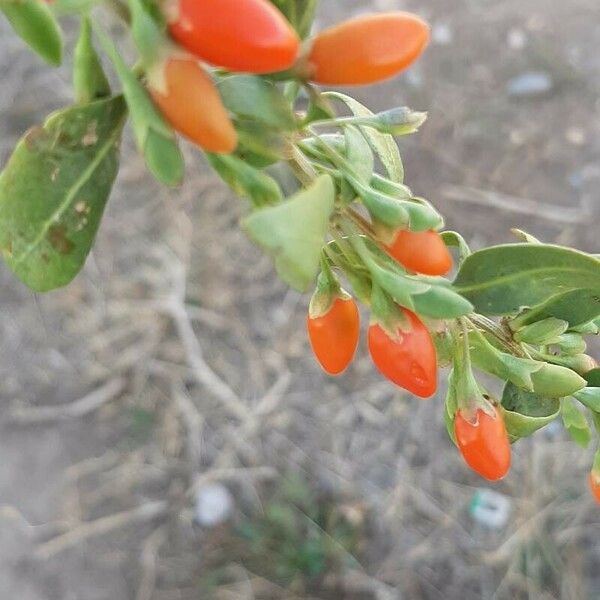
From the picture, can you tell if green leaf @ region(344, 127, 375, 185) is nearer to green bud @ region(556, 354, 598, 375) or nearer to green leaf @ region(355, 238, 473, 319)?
green leaf @ region(355, 238, 473, 319)

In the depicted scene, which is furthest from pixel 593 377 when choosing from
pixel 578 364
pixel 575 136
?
pixel 575 136

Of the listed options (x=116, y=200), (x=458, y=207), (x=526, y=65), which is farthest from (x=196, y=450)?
(x=526, y=65)

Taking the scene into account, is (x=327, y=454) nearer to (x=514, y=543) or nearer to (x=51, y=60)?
(x=514, y=543)

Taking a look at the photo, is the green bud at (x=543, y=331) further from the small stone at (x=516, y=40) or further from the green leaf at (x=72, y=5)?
the small stone at (x=516, y=40)

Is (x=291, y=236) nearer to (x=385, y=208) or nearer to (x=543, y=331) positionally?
(x=385, y=208)

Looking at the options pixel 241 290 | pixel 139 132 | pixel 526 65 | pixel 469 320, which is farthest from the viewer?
pixel 526 65

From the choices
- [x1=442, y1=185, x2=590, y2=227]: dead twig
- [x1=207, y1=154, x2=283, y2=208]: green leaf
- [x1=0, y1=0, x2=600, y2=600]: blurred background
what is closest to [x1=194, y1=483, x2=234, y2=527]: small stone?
[x1=0, y1=0, x2=600, y2=600]: blurred background

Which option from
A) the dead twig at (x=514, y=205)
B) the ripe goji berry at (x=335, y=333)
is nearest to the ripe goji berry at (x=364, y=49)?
the ripe goji berry at (x=335, y=333)

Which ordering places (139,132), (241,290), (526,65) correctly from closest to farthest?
(139,132), (241,290), (526,65)
